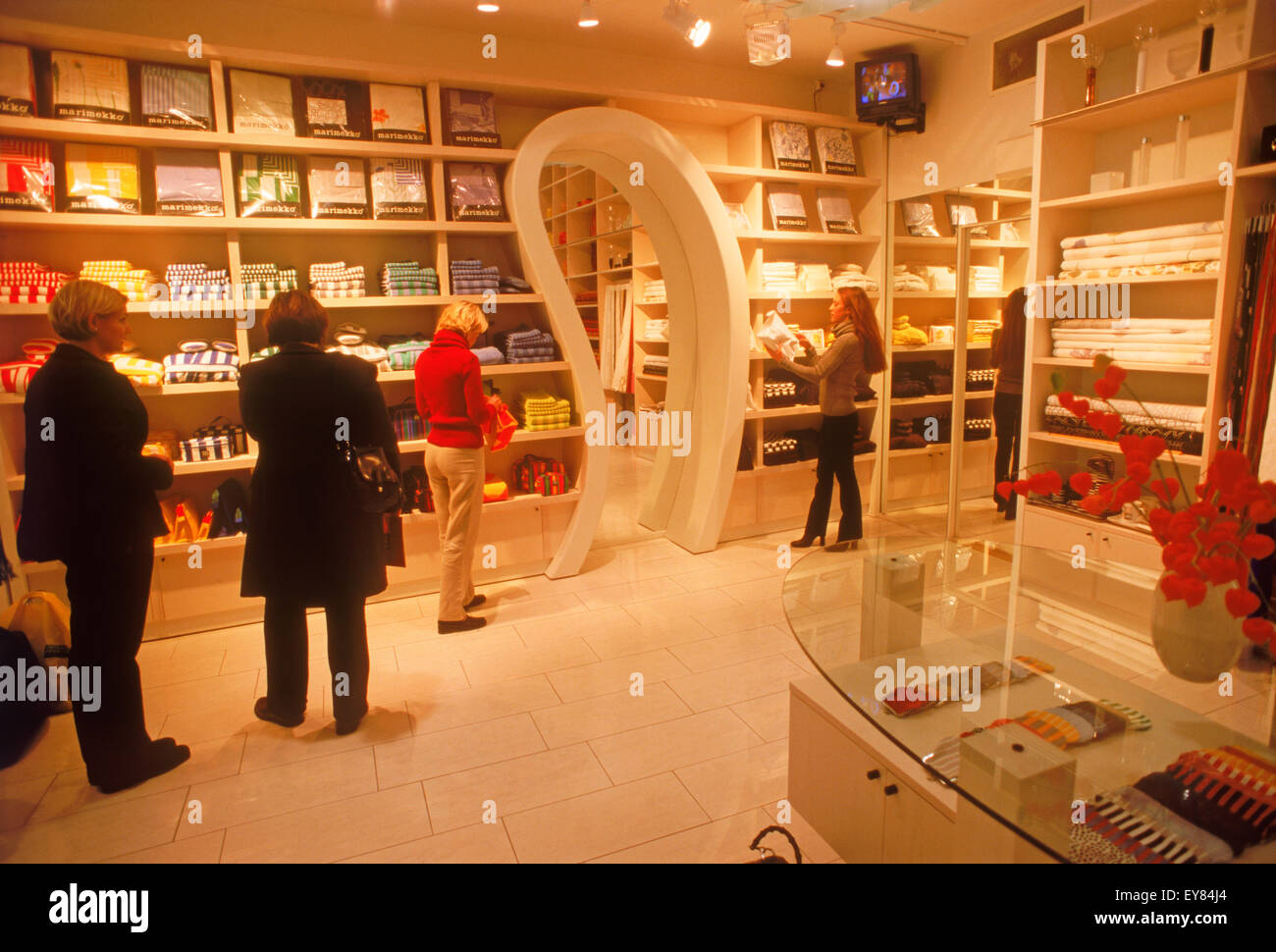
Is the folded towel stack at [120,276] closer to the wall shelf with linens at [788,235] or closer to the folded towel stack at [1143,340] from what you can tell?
the wall shelf with linens at [788,235]

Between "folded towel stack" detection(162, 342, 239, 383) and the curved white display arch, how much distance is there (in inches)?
67.7

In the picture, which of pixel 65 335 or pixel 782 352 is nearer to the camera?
pixel 65 335

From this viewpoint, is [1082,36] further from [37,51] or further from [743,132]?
[37,51]

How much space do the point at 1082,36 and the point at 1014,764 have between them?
3970mm

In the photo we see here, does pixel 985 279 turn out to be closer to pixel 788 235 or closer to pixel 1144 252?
pixel 788 235

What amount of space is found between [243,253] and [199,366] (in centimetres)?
75

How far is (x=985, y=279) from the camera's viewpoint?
19.4 feet

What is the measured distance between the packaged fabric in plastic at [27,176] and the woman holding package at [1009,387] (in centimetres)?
549

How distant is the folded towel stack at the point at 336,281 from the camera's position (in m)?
4.13

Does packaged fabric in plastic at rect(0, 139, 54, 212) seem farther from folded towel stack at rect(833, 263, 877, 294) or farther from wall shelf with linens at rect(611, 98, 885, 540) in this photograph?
folded towel stack at rect(833, 263, 877, 294)
